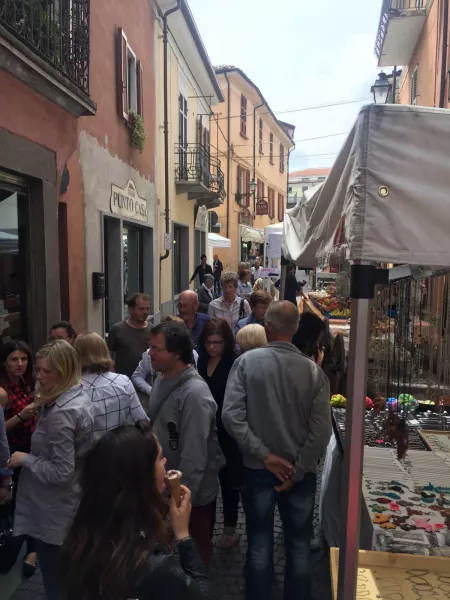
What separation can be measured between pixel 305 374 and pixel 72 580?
169 centimetres

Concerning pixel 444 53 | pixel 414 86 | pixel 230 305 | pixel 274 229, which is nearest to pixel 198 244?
pixel 274 229

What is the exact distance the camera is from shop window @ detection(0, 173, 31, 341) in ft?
16.6

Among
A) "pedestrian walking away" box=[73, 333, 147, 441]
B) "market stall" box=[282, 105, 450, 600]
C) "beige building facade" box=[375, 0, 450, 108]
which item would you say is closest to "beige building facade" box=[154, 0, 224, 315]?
"beige building facade" box=[375, 0, 450, 108]

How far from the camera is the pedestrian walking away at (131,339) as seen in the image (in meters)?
4.98

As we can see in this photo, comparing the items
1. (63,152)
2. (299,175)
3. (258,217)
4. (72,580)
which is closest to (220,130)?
(258,217)

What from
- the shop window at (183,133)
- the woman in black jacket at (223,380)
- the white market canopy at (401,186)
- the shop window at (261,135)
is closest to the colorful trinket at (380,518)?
the woman in black jacket at (223,380)

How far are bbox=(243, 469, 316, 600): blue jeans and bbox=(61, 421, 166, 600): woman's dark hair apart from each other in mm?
1419

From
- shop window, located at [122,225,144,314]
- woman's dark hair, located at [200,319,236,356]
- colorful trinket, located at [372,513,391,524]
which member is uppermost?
shop window, located at [122,225,144,314]

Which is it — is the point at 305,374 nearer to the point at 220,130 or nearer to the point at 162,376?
the point at 162,376

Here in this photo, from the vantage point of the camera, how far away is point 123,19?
870cm

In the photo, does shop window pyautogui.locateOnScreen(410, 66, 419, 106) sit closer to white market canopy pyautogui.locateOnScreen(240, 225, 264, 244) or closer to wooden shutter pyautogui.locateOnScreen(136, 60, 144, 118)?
wooden shutter pyautogui.locateOnScreen(136, 60, 144, 118)

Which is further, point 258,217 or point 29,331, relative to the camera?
point 258,217

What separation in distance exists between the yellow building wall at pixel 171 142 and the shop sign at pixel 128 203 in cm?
157

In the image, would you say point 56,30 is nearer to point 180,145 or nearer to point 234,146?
point 180,145
